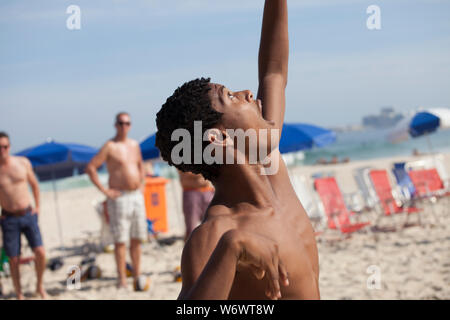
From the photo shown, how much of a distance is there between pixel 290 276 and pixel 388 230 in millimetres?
8080

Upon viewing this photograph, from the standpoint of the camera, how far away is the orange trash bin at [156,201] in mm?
10781

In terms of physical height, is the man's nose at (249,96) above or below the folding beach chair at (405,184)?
above

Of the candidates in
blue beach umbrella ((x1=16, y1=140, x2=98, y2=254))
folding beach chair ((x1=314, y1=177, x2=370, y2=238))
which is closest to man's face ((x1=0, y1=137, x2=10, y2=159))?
blue beach umbrella ((x1=16, y1=140, x2=98, y2=254))

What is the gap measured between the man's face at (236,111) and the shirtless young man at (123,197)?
17.3 ft

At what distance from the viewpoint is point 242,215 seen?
4.15 feet

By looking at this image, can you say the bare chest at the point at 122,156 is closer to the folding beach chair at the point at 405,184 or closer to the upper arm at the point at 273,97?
the upper arm at the point at 273,97

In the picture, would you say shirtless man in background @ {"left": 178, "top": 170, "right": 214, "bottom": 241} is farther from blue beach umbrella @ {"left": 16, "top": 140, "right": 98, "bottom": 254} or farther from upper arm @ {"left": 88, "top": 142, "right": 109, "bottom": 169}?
blue beach umbrella @ {"left": 16, "top": 140, "right": 98, "bottom": 254}

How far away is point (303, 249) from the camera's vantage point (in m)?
1.32

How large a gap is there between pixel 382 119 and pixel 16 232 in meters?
99.9

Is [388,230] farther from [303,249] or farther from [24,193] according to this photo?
[303,249]

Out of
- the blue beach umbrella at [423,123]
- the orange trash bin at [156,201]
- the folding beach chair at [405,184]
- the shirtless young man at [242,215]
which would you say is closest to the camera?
the shirtless young man at [242,215]

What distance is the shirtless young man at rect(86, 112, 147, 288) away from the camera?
6.47 m

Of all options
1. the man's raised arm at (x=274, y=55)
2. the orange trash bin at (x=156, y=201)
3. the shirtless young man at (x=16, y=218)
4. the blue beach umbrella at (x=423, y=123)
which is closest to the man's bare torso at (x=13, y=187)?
the shirtless young man at (x=16, y=218)
